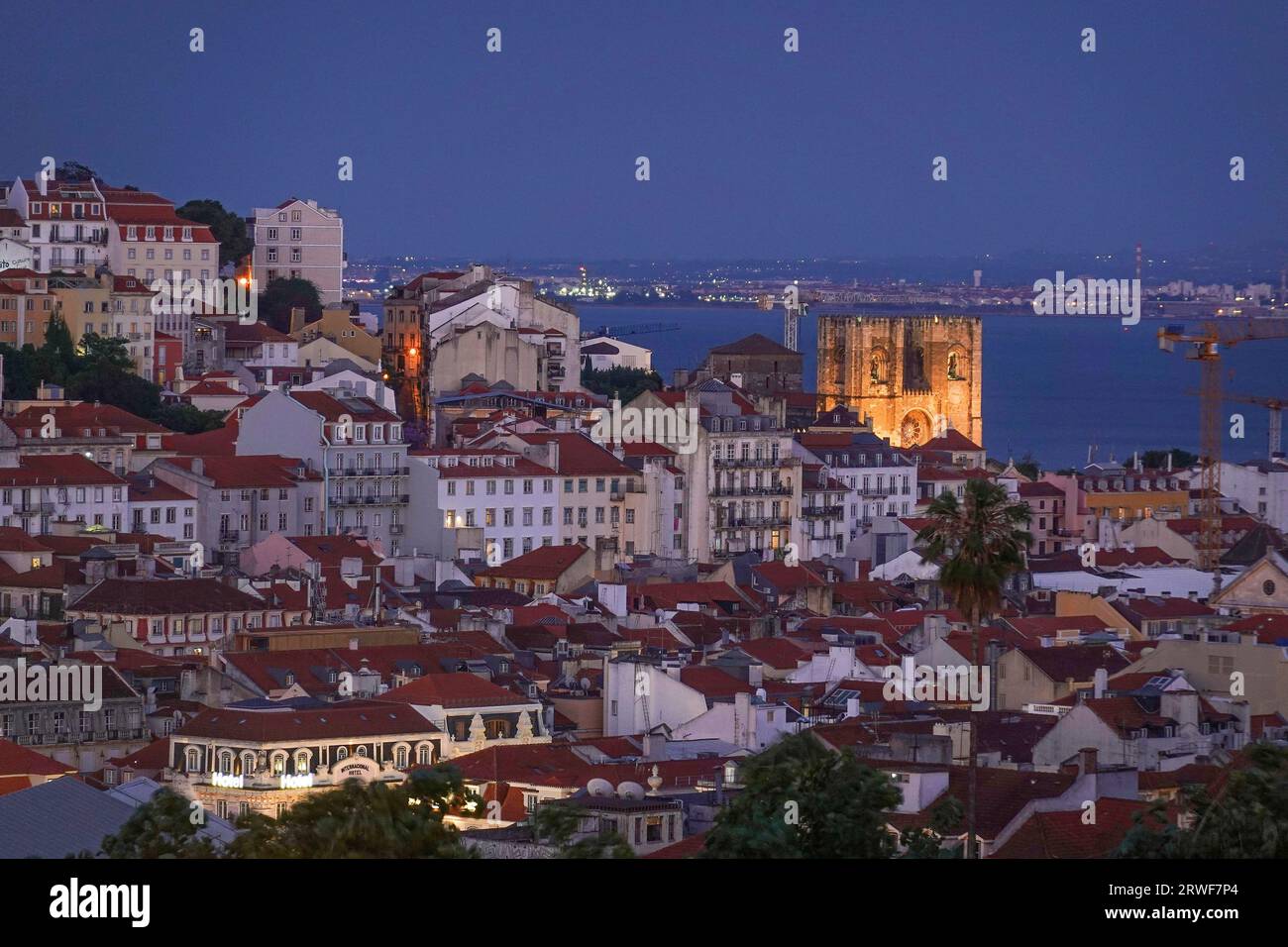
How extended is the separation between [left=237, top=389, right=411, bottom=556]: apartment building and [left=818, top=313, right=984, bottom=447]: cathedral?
138 feet

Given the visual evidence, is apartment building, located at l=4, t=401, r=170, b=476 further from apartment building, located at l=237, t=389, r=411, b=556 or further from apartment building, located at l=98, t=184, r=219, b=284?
apartment building, located at l=98, t=184, r=219, b=284

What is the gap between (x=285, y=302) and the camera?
93812 millimetres

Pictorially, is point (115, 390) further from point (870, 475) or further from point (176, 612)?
point (176, 612)

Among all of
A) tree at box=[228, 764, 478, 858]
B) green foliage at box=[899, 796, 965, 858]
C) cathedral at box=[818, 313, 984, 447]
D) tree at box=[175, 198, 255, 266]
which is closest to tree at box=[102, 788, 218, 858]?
tree at box=[228, 764, 478, 858]

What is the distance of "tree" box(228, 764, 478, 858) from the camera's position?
21.1 meters

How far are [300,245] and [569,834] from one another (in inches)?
2851

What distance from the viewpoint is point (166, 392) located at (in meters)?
77.8

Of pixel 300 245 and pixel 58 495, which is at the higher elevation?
pixel 300 245

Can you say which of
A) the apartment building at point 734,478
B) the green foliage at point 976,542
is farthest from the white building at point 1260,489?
the green foliage at point 976,542

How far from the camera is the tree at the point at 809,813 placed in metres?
23.3

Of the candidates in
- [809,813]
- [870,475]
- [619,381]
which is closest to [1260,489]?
[870,475]

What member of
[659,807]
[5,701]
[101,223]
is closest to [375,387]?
[101,223]

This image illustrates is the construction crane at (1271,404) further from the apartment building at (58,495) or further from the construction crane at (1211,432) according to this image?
the apartment building at (58,495)
